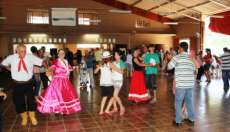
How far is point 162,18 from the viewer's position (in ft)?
63.4

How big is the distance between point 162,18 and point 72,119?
15.6 m

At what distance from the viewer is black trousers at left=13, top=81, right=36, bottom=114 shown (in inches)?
179

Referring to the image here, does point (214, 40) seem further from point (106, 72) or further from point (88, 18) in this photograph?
point (106, 72)

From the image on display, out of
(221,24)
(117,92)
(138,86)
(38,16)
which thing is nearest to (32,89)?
(117,92)

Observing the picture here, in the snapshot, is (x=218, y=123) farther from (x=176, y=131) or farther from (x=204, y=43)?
(x=204, y=43)

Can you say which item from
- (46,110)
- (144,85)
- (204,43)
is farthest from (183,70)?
(204,43)

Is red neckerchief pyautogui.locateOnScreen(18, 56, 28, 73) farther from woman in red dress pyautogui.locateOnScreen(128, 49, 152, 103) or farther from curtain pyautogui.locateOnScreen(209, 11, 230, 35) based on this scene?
curtain pyautogui.locateOnScreen(209, 11, 230, 35)

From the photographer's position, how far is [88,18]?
59.3 feet

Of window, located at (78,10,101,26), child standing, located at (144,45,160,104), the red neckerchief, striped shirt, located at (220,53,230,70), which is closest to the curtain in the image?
striped shirt, located at (220,53,230,70)

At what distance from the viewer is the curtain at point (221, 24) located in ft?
46.3

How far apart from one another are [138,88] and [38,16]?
13077 millimetres

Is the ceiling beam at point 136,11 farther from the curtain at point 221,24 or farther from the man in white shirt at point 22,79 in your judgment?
the man in white shirt at point 22,79

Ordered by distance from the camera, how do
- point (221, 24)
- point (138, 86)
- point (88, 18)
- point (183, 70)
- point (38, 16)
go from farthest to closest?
point (88, 18)
point (38, 16)
point (221, 24)
point (138, 86)
point (183, 70)

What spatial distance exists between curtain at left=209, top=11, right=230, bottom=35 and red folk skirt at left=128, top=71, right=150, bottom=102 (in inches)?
389
